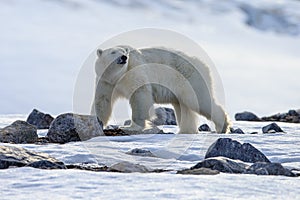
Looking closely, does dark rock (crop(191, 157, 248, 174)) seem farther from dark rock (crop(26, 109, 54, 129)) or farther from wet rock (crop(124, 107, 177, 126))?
wet rock (crop(124, 107, 177, 126))

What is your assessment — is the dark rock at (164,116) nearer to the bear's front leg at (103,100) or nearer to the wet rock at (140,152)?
the bear's front leg at (103,100)

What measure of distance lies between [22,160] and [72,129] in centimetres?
260

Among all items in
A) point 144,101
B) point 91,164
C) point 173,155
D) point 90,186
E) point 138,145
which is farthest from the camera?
point 144,101

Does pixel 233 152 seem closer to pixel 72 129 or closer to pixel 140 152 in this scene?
pixel 140 152

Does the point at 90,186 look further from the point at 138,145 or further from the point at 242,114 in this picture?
the point at 242,114

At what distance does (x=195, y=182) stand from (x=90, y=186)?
0.64 meters

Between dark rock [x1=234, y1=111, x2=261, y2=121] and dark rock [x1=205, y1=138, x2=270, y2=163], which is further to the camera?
dark rock [x1=234, y1=111, x2=261, y2=121]

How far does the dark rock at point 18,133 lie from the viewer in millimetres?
6961

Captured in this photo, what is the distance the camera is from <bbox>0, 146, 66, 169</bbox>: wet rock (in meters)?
4.35

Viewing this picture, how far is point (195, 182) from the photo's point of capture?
364 centimetres

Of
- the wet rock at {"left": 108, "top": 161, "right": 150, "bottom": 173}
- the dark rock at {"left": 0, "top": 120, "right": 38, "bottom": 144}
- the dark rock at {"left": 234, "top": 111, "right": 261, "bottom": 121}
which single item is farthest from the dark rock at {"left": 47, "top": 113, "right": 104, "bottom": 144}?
the dark rock at {"left": 234, "top": 111, "right": 261, "bottom": 121}

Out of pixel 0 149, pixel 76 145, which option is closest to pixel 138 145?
pixel 76 145

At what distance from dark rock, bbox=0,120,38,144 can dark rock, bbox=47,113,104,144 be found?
0.71ft

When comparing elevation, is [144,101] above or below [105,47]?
below
